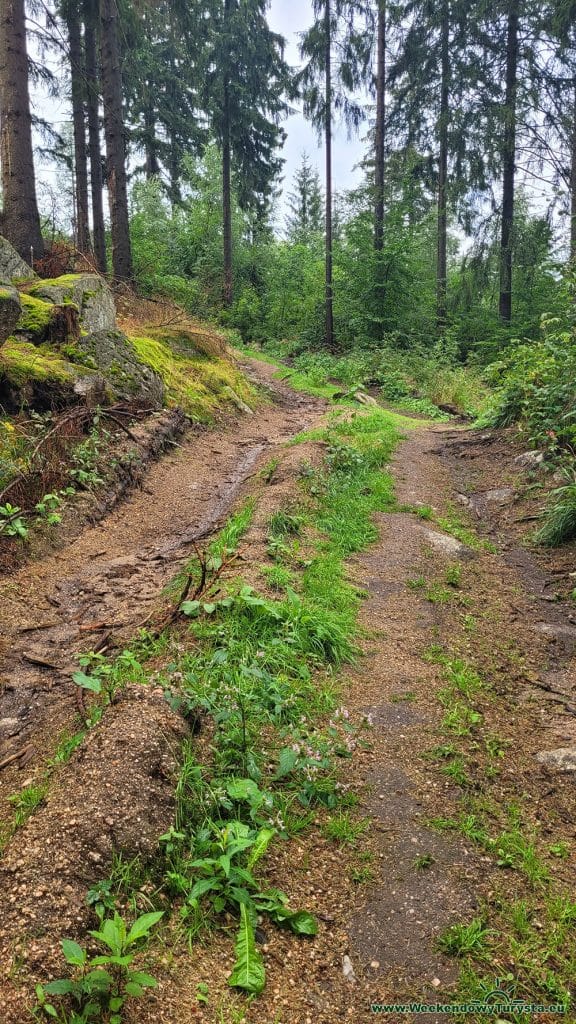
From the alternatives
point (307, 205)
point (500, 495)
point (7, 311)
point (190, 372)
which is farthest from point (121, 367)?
point (307, 205)

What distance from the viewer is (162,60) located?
77.3 ft

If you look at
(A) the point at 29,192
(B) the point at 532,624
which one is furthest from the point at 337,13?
(B) the point at 532,624

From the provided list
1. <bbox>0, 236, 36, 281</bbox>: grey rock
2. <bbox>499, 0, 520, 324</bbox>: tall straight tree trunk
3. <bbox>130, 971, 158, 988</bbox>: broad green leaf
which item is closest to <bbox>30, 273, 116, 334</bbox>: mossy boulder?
<bbox>0, 236, 36, 281</bbox>: grey rock

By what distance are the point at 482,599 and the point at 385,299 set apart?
1681cm

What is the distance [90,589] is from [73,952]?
314cm

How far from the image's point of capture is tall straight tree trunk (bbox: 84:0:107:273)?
43.0 feet

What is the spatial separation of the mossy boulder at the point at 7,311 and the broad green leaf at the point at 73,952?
Result: 19.8 ft

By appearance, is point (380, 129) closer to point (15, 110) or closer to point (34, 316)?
point (15, 110)

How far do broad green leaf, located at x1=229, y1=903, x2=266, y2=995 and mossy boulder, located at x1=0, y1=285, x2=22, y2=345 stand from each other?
616 cm

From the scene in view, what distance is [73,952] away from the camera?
5.41ft

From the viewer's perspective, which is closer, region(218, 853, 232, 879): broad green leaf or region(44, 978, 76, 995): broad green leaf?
region(44, 978, 76, 995): broad green leaf

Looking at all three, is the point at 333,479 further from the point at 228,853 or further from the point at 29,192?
the point at 29,192

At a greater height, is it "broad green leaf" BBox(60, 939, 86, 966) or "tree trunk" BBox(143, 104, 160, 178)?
"tree trunk" BBox(143, 104, 160, 178)

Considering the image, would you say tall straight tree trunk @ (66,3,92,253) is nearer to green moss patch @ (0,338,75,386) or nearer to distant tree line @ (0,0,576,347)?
distant tree line @ (0,0,576,347)
